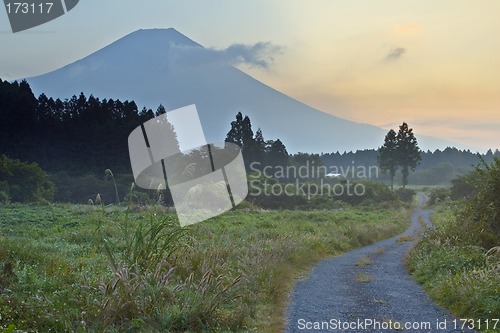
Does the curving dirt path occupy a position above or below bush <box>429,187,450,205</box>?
above

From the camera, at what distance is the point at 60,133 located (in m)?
55.8

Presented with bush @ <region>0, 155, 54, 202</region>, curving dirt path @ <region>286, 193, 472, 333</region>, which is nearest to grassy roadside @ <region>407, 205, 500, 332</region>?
curving dirt path @ <region>286, 193, 472, 333</region>

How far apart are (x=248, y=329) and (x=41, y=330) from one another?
285 centimetres

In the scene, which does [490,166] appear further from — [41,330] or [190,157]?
[190,157]

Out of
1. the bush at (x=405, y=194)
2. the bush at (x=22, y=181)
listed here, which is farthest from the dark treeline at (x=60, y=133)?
the bush at (x=405, y=194)

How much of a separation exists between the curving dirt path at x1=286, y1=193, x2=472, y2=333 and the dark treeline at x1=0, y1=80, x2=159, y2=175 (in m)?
44.9

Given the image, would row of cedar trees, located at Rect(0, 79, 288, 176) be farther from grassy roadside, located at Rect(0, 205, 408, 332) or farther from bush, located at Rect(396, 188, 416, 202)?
grassy roadside, located at Rect(0, 205, 408, 332)

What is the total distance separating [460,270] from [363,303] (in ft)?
9.73

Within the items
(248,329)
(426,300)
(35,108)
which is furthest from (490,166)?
(35,108)

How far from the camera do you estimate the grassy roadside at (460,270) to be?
8141mm

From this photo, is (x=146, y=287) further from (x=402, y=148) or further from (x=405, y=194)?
(x=402, y=148)

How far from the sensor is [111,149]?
5619 centimetres

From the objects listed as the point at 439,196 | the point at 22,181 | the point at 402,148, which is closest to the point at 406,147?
the point at 402,148

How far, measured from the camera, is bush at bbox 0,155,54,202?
39.8 metres
